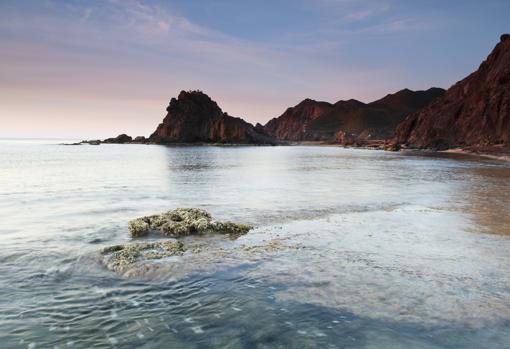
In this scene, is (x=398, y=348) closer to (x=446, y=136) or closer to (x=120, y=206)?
(x=120, y=206)

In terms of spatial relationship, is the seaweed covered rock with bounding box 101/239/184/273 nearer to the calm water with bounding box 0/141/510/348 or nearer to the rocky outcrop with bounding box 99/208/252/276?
the rocky outcrop with bounding box 99/208/252/276

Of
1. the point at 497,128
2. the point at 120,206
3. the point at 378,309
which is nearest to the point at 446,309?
the point at 378,309

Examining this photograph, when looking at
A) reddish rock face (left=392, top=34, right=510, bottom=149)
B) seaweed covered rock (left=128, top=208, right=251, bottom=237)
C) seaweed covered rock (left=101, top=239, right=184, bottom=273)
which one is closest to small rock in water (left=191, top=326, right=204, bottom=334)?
seaweed covered rock (left=101, top=239, right=184, bottom=273)

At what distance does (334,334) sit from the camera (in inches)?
284

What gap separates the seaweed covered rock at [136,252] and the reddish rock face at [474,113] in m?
117

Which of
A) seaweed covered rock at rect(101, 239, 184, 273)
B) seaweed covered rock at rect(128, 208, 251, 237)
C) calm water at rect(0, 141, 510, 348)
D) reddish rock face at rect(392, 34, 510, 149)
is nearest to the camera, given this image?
calm water at rect(0, 141, 510, 348)

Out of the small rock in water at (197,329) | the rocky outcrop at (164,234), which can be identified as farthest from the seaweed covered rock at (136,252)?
the small rock in water at (197,329)

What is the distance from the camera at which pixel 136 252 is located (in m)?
12.2

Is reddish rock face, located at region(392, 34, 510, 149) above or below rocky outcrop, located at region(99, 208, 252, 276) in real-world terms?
above

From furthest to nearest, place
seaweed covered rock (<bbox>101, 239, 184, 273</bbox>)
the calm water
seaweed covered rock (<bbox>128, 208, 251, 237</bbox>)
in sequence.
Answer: seaweed covered rock (<bbox>128, 208, 251, 237</bbox>), seaweed covered rock (<bbox>101, 239, 184, 273</bbox>), the calm water

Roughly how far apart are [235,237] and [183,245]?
222cm

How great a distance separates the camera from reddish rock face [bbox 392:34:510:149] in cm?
11862

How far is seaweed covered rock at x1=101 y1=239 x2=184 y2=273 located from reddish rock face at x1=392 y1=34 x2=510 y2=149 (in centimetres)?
11721

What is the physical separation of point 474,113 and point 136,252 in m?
143
